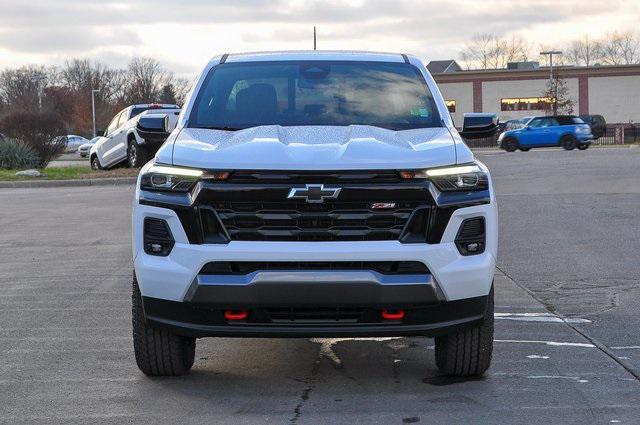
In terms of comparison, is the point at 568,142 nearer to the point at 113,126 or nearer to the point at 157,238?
the point at 113,126

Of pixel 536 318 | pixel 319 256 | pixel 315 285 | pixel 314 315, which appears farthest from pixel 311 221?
pixel 536 318

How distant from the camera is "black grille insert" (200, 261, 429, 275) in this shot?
5.59 meters

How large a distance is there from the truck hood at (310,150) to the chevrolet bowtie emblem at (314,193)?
4.2 inches

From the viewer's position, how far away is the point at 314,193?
5.65m

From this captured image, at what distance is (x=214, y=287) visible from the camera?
5605mm

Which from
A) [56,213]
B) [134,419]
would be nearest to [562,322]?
[134,419]

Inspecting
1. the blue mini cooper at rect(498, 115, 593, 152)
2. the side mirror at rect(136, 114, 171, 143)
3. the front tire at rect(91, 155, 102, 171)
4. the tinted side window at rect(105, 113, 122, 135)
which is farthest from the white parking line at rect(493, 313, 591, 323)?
the blue mini cooper at rect(498, 115, 593, 152)

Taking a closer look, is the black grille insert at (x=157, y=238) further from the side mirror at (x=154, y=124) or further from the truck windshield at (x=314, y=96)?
the side mirror at (x=154, y=124)

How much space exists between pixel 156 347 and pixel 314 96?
1.92m

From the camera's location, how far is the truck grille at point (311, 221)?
5.66 metres

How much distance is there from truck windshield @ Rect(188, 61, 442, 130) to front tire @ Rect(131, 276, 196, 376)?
1283mm

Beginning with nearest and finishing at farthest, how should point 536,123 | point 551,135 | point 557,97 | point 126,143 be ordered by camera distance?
1. point 126,143
2. point 551,135
3. point 536,123
4. point 557,97

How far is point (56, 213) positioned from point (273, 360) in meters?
12.8

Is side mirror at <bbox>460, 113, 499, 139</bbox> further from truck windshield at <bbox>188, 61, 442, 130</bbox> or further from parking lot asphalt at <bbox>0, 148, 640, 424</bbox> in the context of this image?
parking lot asphalt at <bbox>0, 148, 640, 424</bbox>
